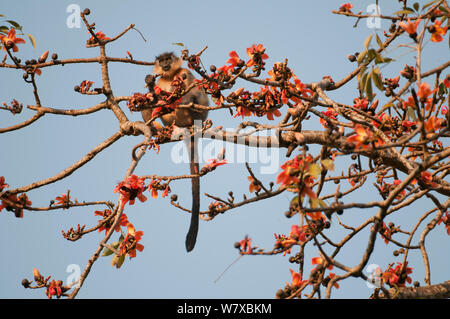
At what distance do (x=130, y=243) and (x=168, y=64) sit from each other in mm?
3763

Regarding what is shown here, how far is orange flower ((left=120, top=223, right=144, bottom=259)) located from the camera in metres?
3.49

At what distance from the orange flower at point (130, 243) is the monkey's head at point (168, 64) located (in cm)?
357

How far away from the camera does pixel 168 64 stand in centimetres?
670

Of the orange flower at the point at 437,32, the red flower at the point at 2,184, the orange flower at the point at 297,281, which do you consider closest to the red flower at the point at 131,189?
the red flower at the point at 2,184

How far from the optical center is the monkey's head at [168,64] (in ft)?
21.9

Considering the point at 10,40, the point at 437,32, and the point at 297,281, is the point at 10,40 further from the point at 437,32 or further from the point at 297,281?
the point at 437,32

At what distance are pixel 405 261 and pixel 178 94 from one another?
7.02 feet

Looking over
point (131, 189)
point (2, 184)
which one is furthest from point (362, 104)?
point (2, 184)

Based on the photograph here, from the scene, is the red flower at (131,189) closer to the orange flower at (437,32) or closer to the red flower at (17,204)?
the red flower at (17,204)

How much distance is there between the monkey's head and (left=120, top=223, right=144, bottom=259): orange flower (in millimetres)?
3571

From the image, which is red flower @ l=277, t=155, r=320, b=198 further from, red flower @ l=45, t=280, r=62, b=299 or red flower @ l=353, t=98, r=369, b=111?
red flower @ l=45, t=280, r=62, b=299
